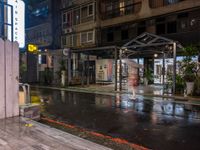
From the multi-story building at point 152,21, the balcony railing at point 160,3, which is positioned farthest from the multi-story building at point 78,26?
the balcony railing at point 160,3

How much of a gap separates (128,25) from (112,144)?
1849cm

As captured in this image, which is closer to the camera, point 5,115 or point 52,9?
point 5,115

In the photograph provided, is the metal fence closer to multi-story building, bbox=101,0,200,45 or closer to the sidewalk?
the sidewalk

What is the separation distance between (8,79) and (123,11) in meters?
18.6

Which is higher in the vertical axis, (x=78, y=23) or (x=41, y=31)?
(x=41, y=31)

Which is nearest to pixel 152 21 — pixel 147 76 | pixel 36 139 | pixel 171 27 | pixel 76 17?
pixel 171 27

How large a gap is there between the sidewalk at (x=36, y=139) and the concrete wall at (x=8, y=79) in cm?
66

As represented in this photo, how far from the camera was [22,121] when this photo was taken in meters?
5.45

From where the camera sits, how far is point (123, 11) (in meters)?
21.8

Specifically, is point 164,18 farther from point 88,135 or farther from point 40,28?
point 40,28

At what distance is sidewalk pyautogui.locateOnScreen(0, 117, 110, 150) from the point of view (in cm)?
367

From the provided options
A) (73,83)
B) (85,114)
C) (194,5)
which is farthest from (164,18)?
(85,114)

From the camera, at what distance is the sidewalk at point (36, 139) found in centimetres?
367

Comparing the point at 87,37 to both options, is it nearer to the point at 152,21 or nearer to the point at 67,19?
the point at 67,19
